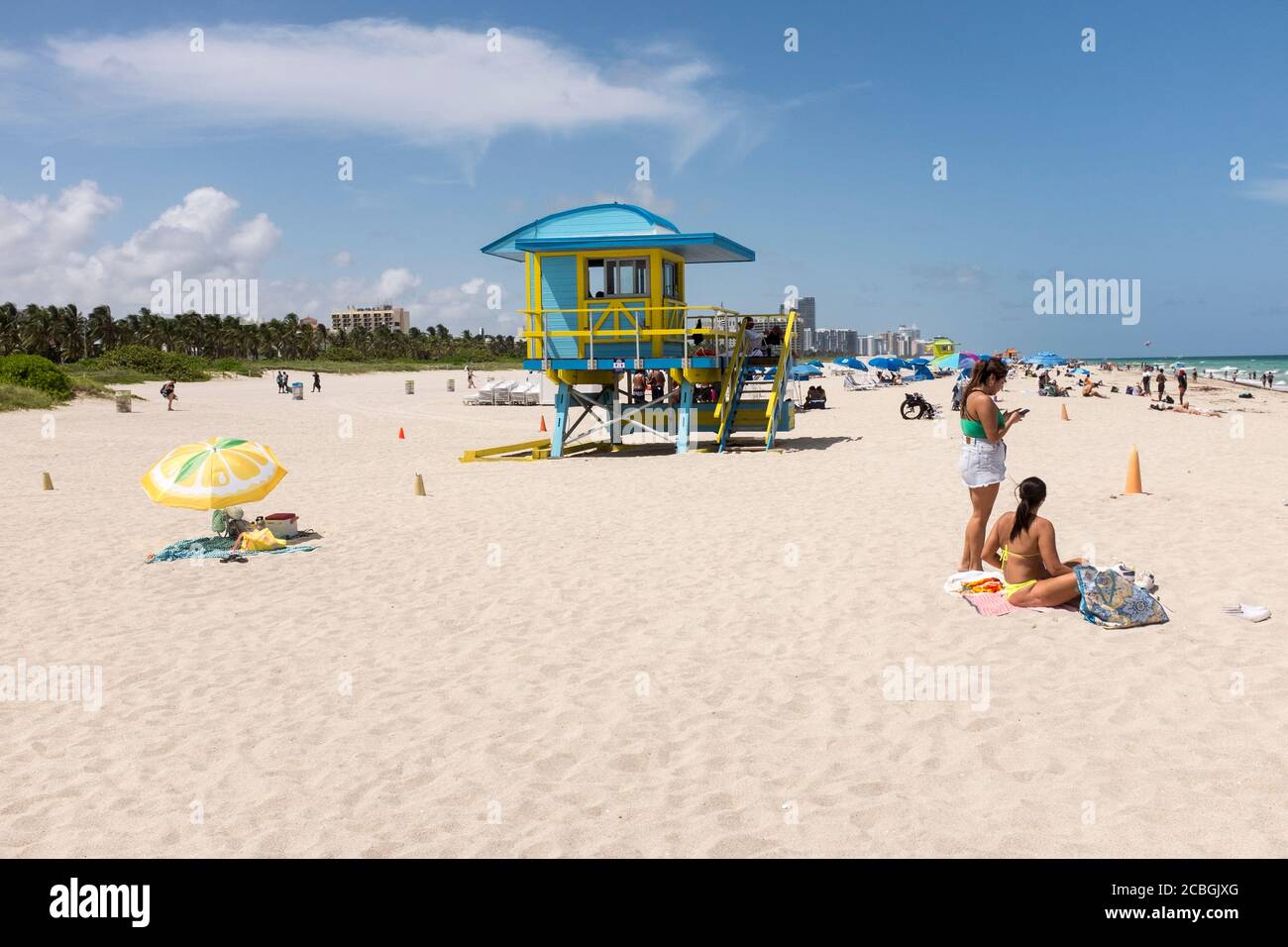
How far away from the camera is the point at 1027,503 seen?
7648 mm

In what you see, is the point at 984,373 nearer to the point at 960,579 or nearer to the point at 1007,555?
the point at 1007,555

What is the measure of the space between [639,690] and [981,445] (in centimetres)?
403

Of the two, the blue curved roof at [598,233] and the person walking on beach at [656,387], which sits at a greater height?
the blue curved roof at [598,233]

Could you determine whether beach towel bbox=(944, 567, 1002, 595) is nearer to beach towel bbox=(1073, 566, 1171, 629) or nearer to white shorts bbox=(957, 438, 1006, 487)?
white shorts bbox=(957, 438, 1006, 487)

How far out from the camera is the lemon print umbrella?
1008cm

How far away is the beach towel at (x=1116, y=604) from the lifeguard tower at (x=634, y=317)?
43.2 ft

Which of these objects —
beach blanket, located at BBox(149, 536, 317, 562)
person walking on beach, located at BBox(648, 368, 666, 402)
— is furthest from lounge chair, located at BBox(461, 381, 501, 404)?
beach blanket, located at BBox(149, 536, 317, 562)

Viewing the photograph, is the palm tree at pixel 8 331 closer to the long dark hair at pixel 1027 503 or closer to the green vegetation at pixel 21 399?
the green vegetation at pixel 21 399

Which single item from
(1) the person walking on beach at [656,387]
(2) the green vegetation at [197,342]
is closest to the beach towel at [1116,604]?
(1) the person walking on beach at [656,387]

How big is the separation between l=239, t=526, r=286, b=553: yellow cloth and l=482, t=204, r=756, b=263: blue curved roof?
10904 mm

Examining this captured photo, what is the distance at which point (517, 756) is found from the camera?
213 inches

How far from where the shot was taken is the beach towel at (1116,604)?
7324mm
